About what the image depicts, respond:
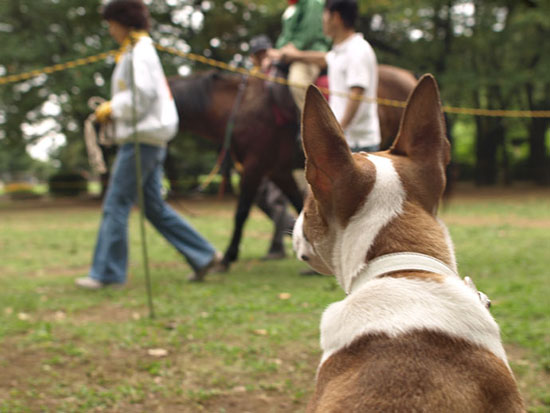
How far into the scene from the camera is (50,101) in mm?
22781

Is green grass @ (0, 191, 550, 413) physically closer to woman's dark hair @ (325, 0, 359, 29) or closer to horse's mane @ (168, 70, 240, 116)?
horse's mane @ (168, 70, 240, 116)

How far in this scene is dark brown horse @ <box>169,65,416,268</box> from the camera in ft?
20.2

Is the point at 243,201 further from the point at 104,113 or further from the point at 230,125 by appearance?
the point at 104,113

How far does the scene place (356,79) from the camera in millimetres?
4445

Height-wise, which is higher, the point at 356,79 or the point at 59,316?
the point at 356,79

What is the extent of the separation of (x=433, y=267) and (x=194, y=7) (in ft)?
81.3

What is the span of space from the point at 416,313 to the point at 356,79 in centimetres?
326

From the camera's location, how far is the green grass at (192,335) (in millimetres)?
3047

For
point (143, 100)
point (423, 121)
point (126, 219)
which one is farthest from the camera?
point (126, 219)

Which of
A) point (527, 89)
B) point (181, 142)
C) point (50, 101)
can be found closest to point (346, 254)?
point (181, 142)

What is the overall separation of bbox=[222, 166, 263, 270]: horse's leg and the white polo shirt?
169 cm

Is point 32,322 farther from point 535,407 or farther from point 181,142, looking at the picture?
point 181,142

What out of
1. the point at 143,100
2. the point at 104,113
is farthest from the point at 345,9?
the point at 104,113

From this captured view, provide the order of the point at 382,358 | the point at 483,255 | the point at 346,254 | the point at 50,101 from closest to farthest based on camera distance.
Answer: the point at 382,358 < the point at 346,254 < the point at 483,255 < the point at 50,101
